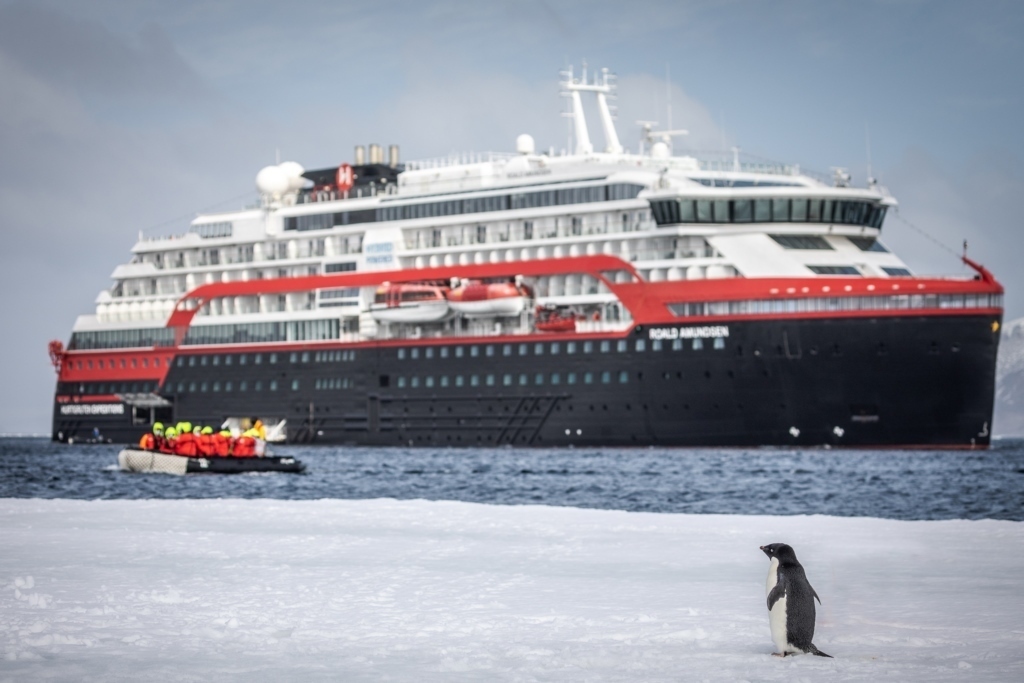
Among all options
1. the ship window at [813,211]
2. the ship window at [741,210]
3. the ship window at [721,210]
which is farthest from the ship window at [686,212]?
the ship window at [813,211]

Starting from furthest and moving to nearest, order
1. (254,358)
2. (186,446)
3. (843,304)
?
(254,358) → (843,304) → (186,446)

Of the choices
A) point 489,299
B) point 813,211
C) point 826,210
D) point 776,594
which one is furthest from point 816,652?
point 489,299

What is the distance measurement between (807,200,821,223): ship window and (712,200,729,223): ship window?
3263mm

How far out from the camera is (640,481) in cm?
3988

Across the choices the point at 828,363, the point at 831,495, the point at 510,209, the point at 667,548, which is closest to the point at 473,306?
the point at 510,209

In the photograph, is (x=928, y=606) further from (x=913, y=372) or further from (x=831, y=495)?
(x=913, y=372)

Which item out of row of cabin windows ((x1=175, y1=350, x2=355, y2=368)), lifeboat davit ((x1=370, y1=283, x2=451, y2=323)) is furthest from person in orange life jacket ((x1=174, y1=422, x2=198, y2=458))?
row of cabin windows ((x1=175, y1=350, x2=355, y2=368))

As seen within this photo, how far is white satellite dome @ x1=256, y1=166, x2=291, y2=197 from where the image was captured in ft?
251

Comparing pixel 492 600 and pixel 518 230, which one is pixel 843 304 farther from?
pixel 492 600

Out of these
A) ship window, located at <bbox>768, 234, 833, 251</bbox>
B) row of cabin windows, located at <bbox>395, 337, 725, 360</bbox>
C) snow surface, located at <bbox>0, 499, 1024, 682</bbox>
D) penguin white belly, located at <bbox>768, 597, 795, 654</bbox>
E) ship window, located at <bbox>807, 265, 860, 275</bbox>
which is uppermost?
ship window, located at <bbox>768, 234, 833, 251</bbox>

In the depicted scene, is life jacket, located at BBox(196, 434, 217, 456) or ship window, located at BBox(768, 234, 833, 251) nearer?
life jacket, located at BBox(196, 434, 217, 456)

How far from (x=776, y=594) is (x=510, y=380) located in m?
50.0

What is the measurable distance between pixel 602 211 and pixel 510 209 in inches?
196

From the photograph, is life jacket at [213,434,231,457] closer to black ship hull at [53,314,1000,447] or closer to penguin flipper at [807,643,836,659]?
black ship hull at [53,314,1000,447]
